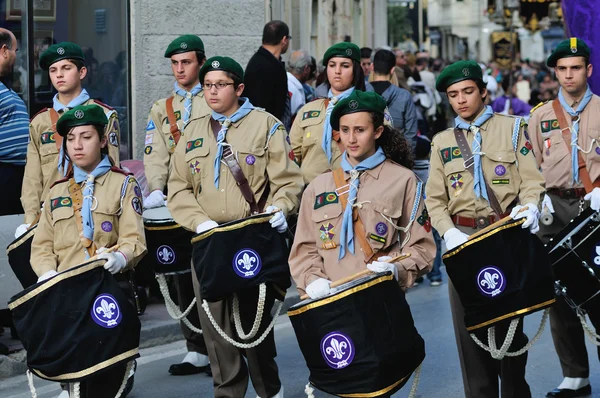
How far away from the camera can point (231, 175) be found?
25.1ft

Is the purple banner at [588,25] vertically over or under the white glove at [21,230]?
over

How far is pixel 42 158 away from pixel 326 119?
2140 millimetres

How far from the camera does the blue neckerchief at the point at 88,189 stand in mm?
7082

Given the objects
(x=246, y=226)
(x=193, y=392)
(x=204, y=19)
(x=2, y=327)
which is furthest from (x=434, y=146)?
(x=204, y=19)

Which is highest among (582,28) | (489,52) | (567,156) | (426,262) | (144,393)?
(489,52)

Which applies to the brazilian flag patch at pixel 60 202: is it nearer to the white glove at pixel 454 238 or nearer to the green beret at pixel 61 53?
the green beret at pixel 61 53

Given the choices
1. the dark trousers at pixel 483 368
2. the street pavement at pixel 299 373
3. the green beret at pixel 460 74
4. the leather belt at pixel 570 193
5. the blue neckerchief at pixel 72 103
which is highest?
the green beret at pixel 460 74

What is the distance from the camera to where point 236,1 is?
1370cm

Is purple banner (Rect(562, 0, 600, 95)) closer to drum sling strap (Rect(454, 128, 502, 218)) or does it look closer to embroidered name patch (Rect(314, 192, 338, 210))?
drum sling strap (Rect(454, 128, 502, 218))

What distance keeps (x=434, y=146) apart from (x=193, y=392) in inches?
98.6

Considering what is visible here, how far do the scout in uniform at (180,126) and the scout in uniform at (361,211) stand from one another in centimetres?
265

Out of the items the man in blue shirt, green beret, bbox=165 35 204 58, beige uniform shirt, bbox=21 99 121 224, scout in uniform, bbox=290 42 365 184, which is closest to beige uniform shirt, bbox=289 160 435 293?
beige uniform shirt, bbox=21 99 121 224

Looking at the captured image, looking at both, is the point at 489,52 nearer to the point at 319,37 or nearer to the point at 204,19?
the point at 319,37

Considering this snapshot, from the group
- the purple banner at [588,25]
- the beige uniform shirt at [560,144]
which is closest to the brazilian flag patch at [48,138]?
the beige uniform shirt at [560,144]
